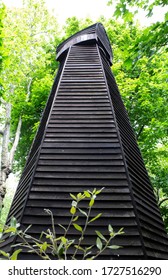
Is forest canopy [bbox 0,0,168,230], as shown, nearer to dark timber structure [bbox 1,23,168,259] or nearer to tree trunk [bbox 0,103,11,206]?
tree trunk [bbox 0,103,11,206]

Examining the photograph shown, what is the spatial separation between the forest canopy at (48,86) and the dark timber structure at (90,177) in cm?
410

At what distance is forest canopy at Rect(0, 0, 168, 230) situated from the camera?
11727 millimetres

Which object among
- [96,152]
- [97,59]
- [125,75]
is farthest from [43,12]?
[96,152]

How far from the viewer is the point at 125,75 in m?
13.9

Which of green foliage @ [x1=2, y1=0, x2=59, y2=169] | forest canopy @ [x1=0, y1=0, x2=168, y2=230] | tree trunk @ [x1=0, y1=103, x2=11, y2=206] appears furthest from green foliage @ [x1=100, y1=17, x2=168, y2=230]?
tree trunk @ [x1=0, y1=103, x2=11, y2=206]

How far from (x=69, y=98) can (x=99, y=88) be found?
76 cm

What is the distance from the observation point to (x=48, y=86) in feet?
42.1

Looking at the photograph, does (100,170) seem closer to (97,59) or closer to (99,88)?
(99,88)

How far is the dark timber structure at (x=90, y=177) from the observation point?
Answer: 388cm

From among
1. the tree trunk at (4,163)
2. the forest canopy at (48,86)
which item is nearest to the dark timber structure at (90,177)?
the forest canopy at (48,86)

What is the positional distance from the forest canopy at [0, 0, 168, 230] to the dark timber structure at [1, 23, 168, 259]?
4099mm

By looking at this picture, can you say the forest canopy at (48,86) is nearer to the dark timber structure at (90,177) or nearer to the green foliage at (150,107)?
the green foliage at (150,107)
